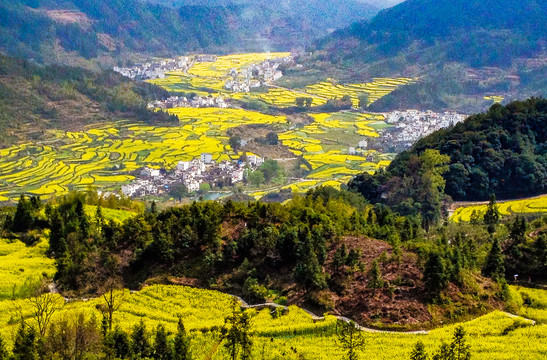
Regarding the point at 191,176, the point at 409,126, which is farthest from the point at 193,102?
the point at 191,176

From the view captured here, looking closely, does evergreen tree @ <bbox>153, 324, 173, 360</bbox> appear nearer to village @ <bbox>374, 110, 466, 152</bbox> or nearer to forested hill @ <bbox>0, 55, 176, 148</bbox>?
village @ <bbox>374, 110, 466, 152</bbox>

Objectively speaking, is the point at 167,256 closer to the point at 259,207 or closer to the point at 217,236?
the point at 217,236

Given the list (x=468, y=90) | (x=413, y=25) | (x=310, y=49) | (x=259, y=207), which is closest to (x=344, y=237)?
(x=259, y=207)

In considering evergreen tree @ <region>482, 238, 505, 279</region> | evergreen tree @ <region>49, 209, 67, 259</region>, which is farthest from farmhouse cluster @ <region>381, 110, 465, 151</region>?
evergreen tree @ <region>49, 209, 67, 259</region>

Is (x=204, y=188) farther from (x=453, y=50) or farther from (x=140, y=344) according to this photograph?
(x=453, y=50)

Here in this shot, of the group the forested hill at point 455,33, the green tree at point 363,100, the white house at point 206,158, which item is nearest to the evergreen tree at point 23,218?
the white house at point 206,158

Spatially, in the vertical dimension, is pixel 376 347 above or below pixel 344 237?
below

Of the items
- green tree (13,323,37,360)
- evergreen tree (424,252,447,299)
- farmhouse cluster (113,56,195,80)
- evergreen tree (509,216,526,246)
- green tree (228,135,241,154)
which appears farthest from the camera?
farmhouse cluster (113,56,195,80)
